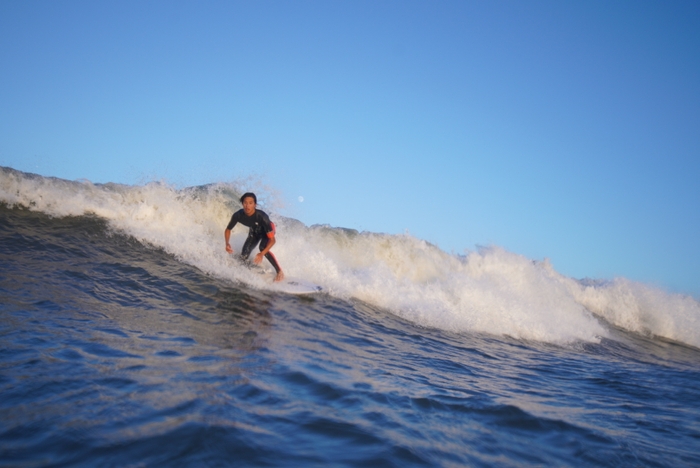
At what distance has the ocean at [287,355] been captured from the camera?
277cm

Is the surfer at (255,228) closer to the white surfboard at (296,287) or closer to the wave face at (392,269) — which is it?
the white surfboard at (296,287)

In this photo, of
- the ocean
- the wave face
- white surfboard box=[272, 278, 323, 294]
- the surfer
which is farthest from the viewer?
the wave face

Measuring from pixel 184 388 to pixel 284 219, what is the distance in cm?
1003

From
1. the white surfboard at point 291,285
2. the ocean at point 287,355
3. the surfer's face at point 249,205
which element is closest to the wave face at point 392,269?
the ocean at point 287,355

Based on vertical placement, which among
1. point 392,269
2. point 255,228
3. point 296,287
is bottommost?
point 296,287

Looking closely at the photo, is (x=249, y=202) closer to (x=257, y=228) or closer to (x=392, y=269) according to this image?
(x=257, y=228)

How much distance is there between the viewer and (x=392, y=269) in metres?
13.4

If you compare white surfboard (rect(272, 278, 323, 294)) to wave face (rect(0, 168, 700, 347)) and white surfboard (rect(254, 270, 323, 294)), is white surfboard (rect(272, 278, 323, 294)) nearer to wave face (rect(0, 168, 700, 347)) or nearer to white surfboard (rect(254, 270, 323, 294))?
white surfboard (rect(254, 270, 323, 294))

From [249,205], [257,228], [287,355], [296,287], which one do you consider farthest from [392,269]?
[287,355]

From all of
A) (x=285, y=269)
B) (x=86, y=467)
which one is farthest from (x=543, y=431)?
(x=285, y=269)

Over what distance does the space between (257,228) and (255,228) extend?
50mm

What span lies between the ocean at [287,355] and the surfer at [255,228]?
0.47m

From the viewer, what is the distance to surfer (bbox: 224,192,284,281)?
9.24m

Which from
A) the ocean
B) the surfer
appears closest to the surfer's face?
the surfer
